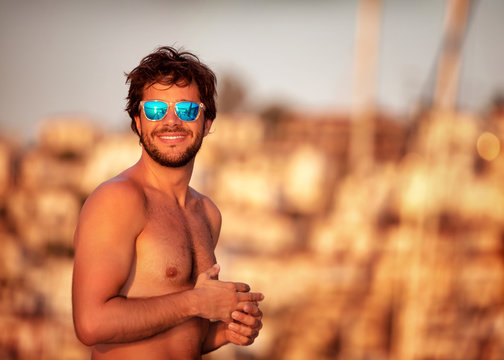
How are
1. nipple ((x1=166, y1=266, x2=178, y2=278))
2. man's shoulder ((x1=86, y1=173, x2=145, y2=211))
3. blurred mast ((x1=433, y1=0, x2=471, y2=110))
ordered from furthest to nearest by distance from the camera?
blurred mast ((x1=433, y1=0, x2=471, y2=110)) < nipple ((x1=166, y1=266, x2=178, y2=278)) < man's shoulder ((x1=86, y1=173, x2=145, y2=211))

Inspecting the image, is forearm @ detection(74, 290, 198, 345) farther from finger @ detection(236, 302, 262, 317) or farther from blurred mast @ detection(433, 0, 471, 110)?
blurred mast @ detection(433, 0, 471, 110)

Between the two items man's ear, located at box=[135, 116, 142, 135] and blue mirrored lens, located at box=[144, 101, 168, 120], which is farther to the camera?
man's ear, located at box=[135, 116, 142, 135]

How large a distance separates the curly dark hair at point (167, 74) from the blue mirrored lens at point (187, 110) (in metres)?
0.06

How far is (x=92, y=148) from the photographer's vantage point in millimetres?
63719

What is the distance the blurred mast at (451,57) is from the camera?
12.9m

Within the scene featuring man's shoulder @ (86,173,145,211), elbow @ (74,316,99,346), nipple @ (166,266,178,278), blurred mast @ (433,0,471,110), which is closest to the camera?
elbow @ (74,316,99,346)

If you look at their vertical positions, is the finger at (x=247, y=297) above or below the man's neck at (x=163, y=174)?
below

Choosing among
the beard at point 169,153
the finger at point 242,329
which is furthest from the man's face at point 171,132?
the finger at point 242,329

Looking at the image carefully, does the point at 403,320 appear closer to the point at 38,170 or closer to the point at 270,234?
the point at 270,234

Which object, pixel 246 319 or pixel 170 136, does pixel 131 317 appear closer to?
pixel 246 319

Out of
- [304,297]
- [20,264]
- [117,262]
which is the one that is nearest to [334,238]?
[304,297]

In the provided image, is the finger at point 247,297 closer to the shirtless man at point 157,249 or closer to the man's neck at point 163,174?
the shirtless man at point 157,249

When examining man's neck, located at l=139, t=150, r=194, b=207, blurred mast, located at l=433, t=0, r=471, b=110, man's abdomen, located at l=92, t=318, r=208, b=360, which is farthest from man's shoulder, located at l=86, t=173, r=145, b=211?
blurred mast, located at l=433, t=0, r=471, b=110

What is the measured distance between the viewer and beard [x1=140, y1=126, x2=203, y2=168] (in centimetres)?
225
